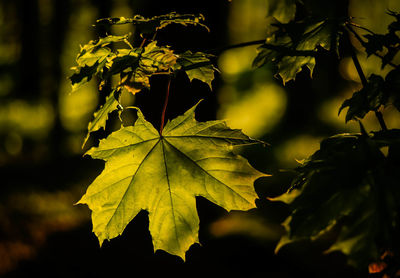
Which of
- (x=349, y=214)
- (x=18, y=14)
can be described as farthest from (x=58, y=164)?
(x=349, y=214)

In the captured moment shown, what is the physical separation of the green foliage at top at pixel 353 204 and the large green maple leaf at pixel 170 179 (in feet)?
1.16

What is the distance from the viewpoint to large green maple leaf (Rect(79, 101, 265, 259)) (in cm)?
Answer: 112

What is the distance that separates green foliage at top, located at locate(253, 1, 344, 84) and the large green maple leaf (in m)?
0.30

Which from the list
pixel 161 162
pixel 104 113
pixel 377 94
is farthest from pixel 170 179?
pixel 377 94

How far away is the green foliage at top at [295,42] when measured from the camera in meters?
0.99

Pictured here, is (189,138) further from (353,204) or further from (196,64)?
(353,204)

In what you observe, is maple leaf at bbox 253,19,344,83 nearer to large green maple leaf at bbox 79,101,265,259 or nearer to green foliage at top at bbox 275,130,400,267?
large green maple leaf at bbox 79,101,265,259

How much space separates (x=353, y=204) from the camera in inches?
27.3

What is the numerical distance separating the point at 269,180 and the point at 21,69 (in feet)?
36.7

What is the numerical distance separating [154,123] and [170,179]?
2.24 m

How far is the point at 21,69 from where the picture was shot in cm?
1305

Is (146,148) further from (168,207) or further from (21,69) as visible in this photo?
(21,69)

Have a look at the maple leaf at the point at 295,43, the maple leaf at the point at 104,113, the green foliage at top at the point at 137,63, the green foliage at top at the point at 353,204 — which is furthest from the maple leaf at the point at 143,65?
the green foliage at top at the point at 353,204

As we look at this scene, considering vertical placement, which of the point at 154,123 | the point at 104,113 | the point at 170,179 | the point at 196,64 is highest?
the point at 196,64
